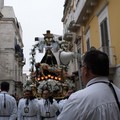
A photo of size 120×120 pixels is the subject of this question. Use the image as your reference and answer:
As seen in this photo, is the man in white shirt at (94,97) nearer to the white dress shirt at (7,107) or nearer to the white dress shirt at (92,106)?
the white dress shirt at (92,106)

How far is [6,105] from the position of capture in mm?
8344

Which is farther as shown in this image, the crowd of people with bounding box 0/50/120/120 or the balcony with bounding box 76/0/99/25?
the balcony with bounding box 76/0/99/25

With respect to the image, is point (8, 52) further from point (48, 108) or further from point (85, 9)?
point (48, 108)

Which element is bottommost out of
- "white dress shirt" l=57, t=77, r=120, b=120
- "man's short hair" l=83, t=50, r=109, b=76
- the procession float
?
"white dress shirt" l=57, t=77, r=120, b=120

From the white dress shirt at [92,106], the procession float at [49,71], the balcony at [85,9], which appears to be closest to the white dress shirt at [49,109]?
the procession float at [49,71]

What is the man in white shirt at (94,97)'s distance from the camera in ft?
8.49

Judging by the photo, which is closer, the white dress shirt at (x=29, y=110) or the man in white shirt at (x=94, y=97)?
the man in white shirt at (x=94, y=97)

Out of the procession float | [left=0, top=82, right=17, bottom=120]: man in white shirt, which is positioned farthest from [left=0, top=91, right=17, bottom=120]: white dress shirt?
the procession float

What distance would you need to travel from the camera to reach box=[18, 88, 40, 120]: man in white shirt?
9.68 m

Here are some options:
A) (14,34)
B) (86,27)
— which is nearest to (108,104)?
(86,27)

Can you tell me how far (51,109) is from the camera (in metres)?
9.96

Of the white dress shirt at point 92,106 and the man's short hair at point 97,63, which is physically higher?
the man's short hair at point 97,63

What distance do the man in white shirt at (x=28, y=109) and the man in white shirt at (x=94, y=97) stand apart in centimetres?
708

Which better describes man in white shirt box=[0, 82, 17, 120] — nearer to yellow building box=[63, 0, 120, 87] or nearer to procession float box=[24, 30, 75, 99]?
procession float box=[24, 30, 75, 99]
